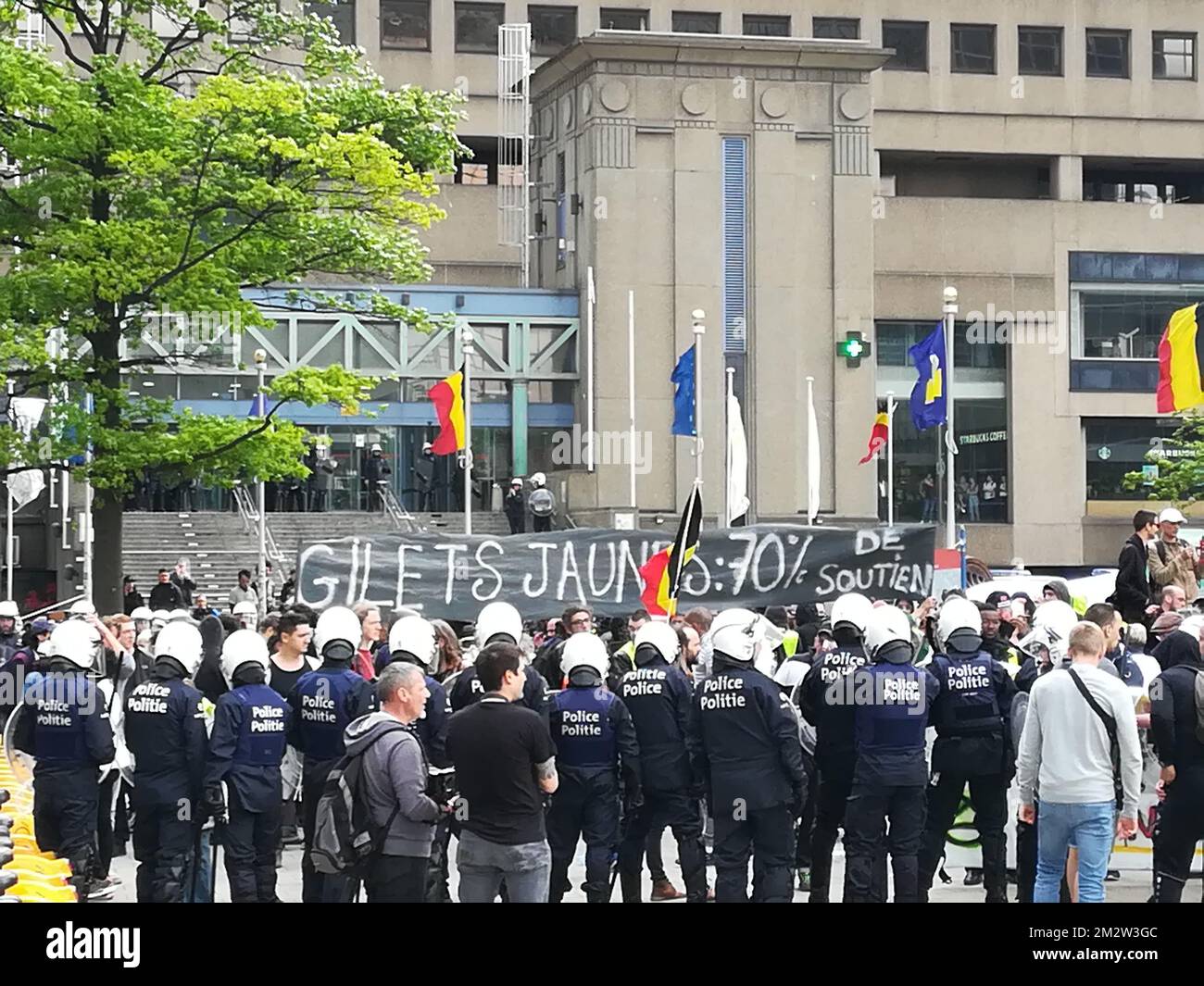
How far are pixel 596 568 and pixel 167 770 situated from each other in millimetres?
8792

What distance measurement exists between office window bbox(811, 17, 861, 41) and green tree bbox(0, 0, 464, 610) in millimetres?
34915

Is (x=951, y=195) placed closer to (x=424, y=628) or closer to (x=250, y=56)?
(x=250, y=56)

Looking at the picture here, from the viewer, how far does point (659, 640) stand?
13633 mm

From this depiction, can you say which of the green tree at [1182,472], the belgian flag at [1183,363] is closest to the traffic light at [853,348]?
the green tree at [1182,472]

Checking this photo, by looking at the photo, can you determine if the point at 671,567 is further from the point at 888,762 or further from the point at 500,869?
the point at 500,869

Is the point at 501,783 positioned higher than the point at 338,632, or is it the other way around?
Answer: the point at 338,632

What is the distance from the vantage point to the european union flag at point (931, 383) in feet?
106

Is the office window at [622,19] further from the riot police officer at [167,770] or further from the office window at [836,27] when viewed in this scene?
the riot police officer at [167,770]

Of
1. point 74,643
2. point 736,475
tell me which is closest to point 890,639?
point 74,643

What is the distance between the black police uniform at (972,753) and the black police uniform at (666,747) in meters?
1.55

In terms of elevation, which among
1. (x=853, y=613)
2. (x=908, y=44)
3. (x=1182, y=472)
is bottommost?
(x=853, y=613)

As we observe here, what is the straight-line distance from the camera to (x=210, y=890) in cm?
1325

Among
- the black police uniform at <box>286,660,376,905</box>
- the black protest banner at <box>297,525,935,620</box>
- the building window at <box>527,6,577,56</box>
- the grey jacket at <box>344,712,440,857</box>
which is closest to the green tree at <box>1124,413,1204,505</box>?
the building window at <box>527,6,577,56</box>
